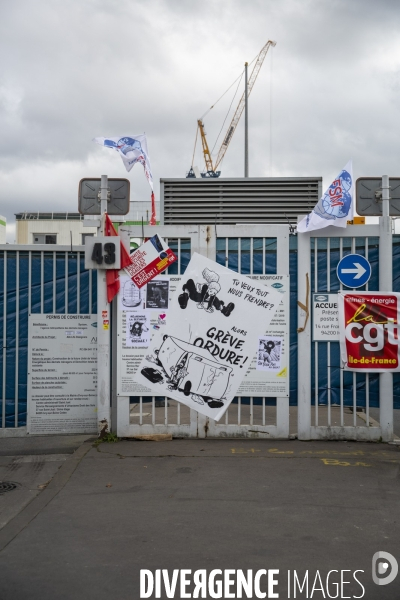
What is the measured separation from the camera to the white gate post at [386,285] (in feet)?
30.7

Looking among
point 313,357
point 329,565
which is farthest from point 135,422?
point 329,565

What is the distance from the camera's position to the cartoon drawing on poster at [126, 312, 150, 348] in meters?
9.44

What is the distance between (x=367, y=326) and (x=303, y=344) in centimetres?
97

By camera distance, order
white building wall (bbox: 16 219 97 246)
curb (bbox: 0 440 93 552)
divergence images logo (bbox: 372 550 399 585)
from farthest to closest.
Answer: white building wall (bbox: 16 219 97 246)
curb (bbox: 0 440 93 552)
divergence images logo (bbox: 372 550 399 585)

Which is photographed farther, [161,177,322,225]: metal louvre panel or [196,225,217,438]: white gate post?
[161,177,322,225]: metal louvre panel

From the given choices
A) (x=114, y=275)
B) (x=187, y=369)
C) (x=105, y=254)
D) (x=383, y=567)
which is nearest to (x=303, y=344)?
(x=187, y=369)

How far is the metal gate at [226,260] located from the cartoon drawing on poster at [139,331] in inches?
30.4

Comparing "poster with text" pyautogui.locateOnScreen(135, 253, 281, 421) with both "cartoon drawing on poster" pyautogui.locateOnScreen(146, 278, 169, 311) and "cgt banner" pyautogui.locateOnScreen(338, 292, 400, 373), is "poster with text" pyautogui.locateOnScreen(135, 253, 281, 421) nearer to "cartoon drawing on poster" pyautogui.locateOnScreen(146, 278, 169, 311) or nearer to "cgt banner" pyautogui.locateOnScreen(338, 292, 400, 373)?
"cartoon drawing on poster" pyautogui.locateOnScreen(146, 278, 169, 311)

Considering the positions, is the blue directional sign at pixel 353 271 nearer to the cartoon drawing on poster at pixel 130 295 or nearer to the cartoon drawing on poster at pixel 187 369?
the cartoon drawing on poster at pixel 187 369

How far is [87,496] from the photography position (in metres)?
6.99

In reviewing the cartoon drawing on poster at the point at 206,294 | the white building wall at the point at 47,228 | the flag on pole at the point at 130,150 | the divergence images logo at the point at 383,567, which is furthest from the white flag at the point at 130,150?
the white building wall at the point at 47,228

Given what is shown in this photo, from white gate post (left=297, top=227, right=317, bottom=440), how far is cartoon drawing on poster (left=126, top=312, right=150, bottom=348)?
2.21 m

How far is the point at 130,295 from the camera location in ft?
31.1

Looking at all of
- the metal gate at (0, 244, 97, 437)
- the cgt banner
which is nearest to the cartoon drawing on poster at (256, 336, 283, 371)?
the cgt banner
